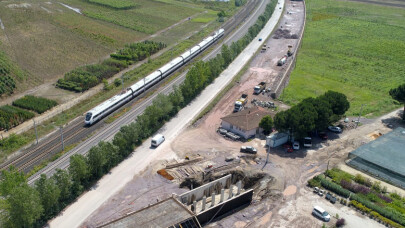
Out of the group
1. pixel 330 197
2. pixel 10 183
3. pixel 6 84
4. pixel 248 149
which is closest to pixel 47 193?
pixel 10 183

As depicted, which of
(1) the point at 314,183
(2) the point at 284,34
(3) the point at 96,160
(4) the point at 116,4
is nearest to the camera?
(3) the point at 96,160

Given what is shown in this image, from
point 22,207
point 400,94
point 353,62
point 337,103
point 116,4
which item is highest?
point 337,103

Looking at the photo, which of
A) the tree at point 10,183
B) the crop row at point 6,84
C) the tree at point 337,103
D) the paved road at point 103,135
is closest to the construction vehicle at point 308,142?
the tree at point 337,103

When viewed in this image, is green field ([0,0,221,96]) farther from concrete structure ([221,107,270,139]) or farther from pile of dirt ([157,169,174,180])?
concrete structure ([221,107,270,139])

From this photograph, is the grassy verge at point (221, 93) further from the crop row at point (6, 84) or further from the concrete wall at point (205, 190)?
the crop row at point (6, 84)

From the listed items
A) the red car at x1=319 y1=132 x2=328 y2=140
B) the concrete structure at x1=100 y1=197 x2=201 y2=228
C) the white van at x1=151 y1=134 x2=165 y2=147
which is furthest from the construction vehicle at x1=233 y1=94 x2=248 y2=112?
the concrete structure at x1=100 y1=197 x2=201 y2=228

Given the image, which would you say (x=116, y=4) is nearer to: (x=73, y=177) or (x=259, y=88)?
(x=259, y=88)

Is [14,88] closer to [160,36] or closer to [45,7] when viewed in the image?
[160,36]
